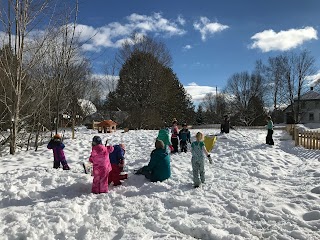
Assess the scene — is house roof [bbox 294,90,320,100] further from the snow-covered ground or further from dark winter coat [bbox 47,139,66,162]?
dark winter coat [bbox 47,139,66,162]

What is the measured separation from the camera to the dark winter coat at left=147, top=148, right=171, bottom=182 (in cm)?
793

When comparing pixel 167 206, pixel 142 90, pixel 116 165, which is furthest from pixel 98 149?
pixel 142 90

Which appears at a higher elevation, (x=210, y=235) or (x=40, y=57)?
(x=40, y=57)

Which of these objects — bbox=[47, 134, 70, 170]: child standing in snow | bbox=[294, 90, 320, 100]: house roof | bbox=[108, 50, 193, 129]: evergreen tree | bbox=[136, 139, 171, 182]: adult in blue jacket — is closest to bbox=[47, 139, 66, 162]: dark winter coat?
bbox=[47, 134, 70, 170]: child standing in snow

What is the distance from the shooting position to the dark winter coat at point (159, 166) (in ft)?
26.0

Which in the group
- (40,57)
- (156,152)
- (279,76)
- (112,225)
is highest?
(279,76)

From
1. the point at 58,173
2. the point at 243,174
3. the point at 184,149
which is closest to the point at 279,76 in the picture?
the point at 184,149

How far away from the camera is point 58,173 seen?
8016 mm

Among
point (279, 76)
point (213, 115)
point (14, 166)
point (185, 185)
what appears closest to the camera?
point (185, 185)

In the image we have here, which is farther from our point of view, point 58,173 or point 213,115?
point 213,115

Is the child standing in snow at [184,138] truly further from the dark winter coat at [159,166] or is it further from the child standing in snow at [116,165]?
the child standing in snow at [116,165]

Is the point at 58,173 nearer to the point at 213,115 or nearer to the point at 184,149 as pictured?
the point at 184,149

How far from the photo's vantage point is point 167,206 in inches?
244

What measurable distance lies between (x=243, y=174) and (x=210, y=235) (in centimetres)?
486
